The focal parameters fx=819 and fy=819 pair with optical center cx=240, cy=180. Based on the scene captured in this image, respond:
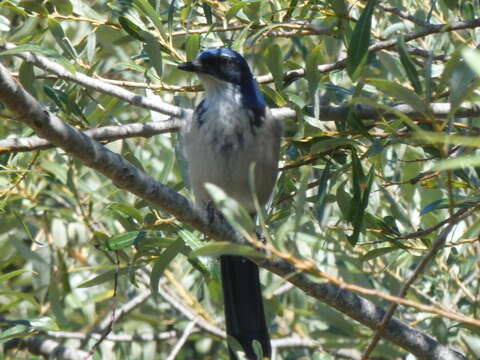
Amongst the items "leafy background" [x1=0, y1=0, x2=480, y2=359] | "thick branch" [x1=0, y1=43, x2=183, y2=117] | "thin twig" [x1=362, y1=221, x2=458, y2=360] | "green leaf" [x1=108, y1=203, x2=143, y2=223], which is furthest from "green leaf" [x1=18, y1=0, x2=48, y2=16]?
"thin twig" [x1=362, y1=221, x2=458, y2=360]

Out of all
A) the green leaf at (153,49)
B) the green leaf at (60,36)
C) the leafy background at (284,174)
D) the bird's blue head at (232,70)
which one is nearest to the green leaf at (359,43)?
the leafy background at (284,174)

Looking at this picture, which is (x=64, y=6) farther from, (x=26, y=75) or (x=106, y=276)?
(x=106, y=276)

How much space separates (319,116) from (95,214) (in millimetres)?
2689

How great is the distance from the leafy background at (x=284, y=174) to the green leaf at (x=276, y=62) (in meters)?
0.02

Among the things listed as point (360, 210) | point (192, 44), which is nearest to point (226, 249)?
point (360, 210)

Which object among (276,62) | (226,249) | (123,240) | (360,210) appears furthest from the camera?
(123,240)

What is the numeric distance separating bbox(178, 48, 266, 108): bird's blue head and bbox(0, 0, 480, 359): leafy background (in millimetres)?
125

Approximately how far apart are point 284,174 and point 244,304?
33.4 inches

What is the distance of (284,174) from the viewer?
4.46 meters

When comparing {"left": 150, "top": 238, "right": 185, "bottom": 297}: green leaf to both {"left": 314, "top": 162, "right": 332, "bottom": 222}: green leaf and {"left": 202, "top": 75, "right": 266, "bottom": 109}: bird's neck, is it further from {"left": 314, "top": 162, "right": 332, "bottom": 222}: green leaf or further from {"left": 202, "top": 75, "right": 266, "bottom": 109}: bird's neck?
{"left": 202, "top": 75, "right": 266, "bottom": 109}: bird's neck

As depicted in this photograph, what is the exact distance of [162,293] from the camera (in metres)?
5.84

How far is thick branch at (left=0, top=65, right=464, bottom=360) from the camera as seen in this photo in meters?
2.92

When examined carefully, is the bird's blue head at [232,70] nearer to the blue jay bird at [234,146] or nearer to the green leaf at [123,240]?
the blue jay bird at [234,146]

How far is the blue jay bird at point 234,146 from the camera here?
4.80 meters
